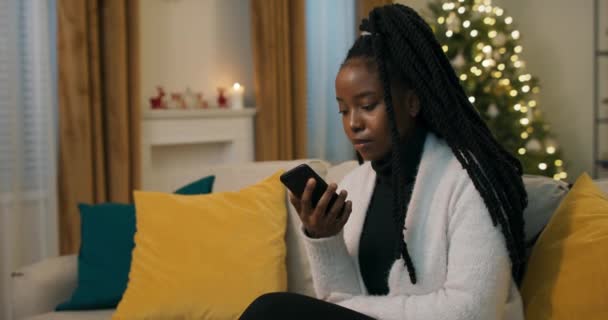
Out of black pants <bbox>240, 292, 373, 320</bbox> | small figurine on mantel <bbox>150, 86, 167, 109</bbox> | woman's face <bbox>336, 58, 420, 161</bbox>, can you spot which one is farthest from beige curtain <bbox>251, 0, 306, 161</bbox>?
black pants <bbox>240, 292, 373, 320</bbox>

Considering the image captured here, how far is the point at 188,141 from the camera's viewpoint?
12.8ft

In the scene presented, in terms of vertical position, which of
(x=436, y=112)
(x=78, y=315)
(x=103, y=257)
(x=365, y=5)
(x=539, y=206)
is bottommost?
(x=78, y=315)

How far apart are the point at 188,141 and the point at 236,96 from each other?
0.43 m

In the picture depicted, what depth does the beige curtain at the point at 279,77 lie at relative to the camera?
419 cm

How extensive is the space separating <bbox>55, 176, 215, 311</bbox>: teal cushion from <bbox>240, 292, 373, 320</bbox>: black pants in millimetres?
1035

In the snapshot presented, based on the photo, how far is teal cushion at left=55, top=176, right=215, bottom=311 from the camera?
81.3 inches

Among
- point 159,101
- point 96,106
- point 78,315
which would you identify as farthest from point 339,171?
point 159,101

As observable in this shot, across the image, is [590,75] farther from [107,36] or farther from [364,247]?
[364,247]

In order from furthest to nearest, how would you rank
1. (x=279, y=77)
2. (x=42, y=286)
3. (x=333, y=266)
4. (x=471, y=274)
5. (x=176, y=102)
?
1. (x=279, y=77)
2. (x=176, y=102)
3. (x=42, y=286)
4. (x=333, y=266)
5. (x=471, y=274)

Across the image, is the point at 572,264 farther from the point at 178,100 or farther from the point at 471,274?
the point at 178,100

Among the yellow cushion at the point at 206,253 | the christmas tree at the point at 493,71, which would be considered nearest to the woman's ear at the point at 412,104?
the yellow cushion at the point at 206,253

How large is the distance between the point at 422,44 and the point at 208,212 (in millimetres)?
1001

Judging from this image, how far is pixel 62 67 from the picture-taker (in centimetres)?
321

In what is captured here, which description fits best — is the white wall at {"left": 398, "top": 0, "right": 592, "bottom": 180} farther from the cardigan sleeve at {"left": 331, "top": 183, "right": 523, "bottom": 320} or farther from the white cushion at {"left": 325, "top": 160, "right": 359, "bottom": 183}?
the cardigan sleeve at {"left": 331, "top": 183, "right": 523, "bottom": 320}
